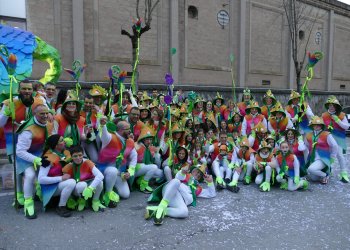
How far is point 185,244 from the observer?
3.44 metres

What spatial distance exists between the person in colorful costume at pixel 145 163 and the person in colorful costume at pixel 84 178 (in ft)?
3.30

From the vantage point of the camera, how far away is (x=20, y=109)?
15.0 feet

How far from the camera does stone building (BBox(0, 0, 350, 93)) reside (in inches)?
454

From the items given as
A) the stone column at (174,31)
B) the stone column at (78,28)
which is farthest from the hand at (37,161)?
the stone column at (174,31)

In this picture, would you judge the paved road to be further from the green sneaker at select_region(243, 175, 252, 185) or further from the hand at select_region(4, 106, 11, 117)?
the hand at select_region(4, 106, 11, 117)

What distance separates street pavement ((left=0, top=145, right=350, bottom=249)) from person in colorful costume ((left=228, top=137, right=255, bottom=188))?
81cm

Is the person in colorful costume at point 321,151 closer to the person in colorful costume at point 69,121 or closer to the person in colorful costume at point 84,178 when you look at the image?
the person in colorful costume at point 84,178

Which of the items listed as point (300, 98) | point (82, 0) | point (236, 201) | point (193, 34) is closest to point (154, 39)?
point (193, 34)

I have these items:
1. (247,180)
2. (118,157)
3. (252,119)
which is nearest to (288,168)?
(247,180)

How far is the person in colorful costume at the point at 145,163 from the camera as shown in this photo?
5230mm

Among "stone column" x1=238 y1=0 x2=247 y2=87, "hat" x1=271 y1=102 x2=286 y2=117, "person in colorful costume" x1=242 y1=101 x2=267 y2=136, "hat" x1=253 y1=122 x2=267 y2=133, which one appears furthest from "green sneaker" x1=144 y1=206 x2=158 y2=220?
"stone column" x1=238 y1=0 x2=247 y2=87

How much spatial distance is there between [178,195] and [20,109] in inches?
98.6

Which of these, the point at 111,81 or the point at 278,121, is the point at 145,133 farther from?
the point at 278,121

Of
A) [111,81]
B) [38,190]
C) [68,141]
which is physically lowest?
[38,190]
